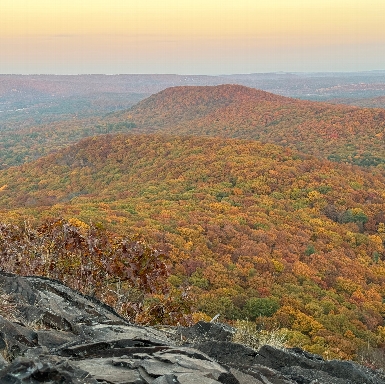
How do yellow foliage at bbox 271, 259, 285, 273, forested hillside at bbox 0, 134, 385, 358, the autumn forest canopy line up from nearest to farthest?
the autumn forest canopy → forested hillside at bbox 0, 134, 385, 358 → yellow foliage at bbox 271, 259, 285, 273

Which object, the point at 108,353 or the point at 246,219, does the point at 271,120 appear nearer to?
the point at 246,219

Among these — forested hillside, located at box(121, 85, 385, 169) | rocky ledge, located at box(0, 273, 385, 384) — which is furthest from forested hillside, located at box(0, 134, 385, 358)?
forested hillside, located at box(121, 85, 385, 169)

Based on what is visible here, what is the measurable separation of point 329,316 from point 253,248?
733cm

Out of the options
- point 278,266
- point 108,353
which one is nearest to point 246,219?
point 278,266

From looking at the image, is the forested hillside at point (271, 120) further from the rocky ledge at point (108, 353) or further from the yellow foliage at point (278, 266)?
the rocky ledge at point (108, 353)

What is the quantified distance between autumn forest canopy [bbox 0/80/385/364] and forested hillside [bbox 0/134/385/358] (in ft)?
0.35

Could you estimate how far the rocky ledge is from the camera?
3.65 metres

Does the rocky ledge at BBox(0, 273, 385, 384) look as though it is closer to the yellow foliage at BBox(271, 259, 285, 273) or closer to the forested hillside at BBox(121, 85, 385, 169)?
the yellow foliage at BBox(271, 259, 285, 273)

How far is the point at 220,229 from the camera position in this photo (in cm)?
2692

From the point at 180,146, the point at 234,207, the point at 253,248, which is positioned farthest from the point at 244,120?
the point at 253,248

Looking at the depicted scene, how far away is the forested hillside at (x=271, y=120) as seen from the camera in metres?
68.3

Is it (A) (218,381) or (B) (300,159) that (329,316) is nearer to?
(A) (218,381)

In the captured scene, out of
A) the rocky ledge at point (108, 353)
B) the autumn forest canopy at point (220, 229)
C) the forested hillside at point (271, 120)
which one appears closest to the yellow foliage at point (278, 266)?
the autumn forest canopy at point (220, 229)

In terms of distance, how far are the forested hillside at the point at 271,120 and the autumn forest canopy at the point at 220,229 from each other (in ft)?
1.88
